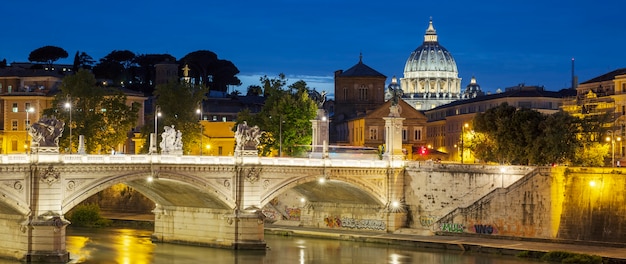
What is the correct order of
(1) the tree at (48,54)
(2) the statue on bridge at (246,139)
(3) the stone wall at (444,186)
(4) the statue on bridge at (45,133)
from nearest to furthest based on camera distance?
1. (4) the statue on bridge at (45,133)
2. (2) the statue on bridge at (246,139)
3. (3) the stone wall at (444,186)
4. (1) the tree at (48,54)

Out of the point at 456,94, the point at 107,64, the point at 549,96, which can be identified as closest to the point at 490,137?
the point at 549,96

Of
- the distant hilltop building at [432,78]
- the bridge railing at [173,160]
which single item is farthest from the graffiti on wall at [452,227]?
the distant hilltop building at [432,78]

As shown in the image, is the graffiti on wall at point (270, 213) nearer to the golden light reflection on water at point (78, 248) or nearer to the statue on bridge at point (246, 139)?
the golden light reflection on water at point (78, 248)

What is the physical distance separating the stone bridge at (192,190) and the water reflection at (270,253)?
158cm

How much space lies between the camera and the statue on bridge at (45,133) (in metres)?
56.8

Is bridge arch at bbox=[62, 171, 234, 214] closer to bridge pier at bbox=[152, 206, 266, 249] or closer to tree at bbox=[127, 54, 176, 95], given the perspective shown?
bridge pier at bbox=[152, 206, 266, 249]

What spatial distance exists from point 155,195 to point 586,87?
43299 millimetres

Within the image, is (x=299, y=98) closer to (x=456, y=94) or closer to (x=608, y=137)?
(x=608, y=137)

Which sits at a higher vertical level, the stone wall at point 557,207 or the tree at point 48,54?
the tree at point 48,54

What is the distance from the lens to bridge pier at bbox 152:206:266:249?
65250mm

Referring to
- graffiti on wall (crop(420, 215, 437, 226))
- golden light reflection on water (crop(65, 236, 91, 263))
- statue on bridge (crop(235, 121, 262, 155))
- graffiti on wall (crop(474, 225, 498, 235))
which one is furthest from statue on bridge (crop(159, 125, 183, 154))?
graffiti on wall (crop(474, 225, 498, 235))

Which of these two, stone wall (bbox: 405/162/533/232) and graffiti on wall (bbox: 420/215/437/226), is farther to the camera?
graffiti on wall (bbox: 420/215/437/226)

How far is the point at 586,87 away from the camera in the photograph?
99.9 meters

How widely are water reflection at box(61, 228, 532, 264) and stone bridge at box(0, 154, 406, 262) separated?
1.58 meters
